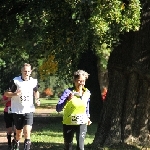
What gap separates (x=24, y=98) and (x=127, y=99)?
10.9 feet

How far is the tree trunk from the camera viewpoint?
11875 mm

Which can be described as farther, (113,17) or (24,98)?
(113,17)

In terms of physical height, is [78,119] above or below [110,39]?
below

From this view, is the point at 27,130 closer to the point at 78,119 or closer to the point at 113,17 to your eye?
the point at 78,119

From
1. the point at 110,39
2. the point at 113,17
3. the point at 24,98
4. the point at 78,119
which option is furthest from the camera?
the point at 110,39

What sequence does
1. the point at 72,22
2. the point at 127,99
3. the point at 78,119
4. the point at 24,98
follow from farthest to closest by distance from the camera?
the point at 72,22
the point at 127,99
the point at 24,98
the point at 78,119

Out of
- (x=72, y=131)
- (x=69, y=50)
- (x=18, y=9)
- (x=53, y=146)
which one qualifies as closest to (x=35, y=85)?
(x=72, y=131)

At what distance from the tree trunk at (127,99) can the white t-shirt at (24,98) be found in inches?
111

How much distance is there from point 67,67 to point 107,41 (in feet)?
19.4

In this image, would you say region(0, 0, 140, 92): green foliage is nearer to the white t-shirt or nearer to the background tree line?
the background tree line

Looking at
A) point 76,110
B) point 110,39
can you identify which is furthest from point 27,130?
point 110,39

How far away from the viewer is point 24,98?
965cm

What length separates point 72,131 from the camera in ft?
27.9

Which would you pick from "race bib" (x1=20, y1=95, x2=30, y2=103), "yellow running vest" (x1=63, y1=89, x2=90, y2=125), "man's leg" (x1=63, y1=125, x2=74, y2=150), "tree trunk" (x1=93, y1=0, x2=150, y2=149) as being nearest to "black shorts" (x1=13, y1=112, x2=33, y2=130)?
"race bib" (x1=20, y1=95, x2=30, y2=103)
